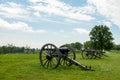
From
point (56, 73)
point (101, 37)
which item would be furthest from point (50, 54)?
point (101, 37)

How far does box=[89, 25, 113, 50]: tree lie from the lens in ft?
282

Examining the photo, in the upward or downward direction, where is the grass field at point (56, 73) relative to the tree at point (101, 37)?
downward

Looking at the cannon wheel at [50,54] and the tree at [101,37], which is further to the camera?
the tree at [101,37]

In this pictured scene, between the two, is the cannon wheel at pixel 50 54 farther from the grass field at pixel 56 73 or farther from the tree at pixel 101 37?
the tree at pixel 101 37

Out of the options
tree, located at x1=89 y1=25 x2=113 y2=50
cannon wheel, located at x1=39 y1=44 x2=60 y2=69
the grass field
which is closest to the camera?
the grass field

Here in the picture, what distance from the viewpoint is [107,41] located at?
87062 mm

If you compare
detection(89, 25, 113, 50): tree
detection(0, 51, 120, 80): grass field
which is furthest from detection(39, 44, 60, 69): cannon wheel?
detection(89, 25, 113, 50): tree

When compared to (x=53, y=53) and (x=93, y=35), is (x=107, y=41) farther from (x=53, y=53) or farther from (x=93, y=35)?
(x=53, y=53)

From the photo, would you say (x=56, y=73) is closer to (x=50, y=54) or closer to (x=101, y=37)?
(x=50, y=54)

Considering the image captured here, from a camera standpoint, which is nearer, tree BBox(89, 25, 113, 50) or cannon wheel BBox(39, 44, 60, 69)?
cannon wheel BBox(39, 44, 60, 69)

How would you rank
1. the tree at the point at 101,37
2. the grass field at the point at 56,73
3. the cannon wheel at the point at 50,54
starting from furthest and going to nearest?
1. the tree at the point at 101,37
2. the cannon wheel at the point at 50,54
3. the grass field at the point at 56,73

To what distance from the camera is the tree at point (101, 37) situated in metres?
86.0

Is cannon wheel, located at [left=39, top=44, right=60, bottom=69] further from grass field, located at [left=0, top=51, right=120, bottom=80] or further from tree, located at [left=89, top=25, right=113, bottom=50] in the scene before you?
tree, located at [left=89, top=25, right=113, bottom=50]

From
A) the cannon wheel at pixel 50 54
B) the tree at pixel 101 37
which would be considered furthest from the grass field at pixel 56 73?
the tree at pixel 101 37
